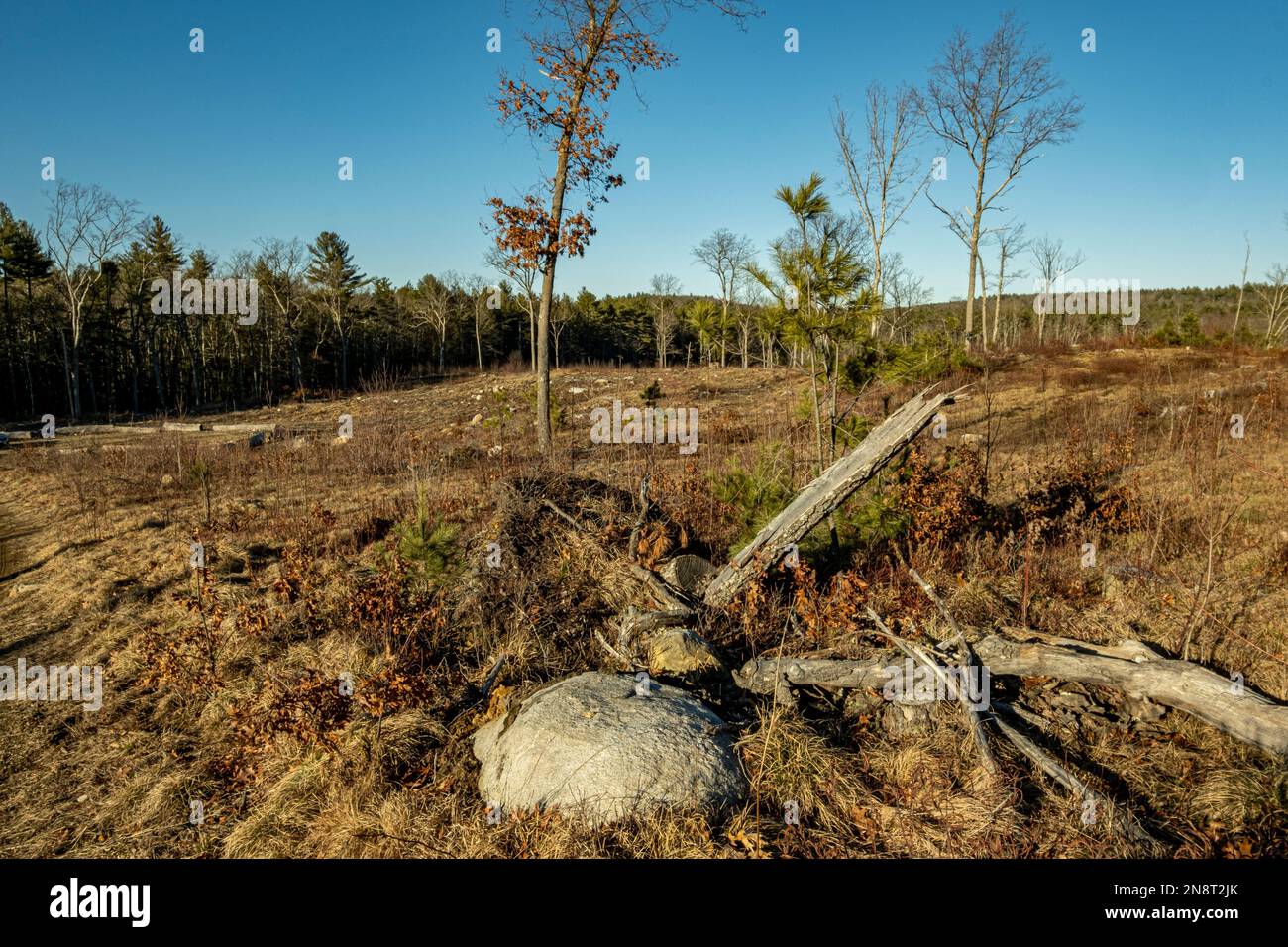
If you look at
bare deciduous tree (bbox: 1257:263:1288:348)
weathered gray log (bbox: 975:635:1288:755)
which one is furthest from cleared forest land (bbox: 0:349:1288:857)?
bare deciduous tree (bbox: 1257:263:1288:348)

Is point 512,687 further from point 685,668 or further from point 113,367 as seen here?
point 113,367

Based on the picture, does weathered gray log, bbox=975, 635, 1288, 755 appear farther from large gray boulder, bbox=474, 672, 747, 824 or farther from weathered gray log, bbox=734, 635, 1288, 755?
large gray boulder, bbox=474, 672, 747, 824

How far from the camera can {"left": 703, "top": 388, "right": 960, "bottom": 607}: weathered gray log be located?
5211mm

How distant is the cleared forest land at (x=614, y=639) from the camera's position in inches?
146

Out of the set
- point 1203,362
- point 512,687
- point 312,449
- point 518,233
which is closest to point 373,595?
point 512,687

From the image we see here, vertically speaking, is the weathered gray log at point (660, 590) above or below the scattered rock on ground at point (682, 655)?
above

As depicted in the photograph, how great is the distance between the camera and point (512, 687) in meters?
5.15

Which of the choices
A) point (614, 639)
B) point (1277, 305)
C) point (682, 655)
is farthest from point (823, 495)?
point (1277, 305)

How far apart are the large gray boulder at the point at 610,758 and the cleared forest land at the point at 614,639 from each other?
128mm

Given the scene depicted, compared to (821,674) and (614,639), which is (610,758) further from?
(614,639)

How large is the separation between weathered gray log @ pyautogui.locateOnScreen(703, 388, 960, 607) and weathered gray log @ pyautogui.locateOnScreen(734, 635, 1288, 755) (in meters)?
0.96

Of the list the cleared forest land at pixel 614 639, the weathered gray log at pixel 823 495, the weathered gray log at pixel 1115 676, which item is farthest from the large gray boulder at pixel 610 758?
the weathered gray log at pixel 823 495

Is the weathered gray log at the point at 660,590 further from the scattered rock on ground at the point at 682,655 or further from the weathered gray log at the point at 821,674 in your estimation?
the weathered gray log at the point at 821,674
